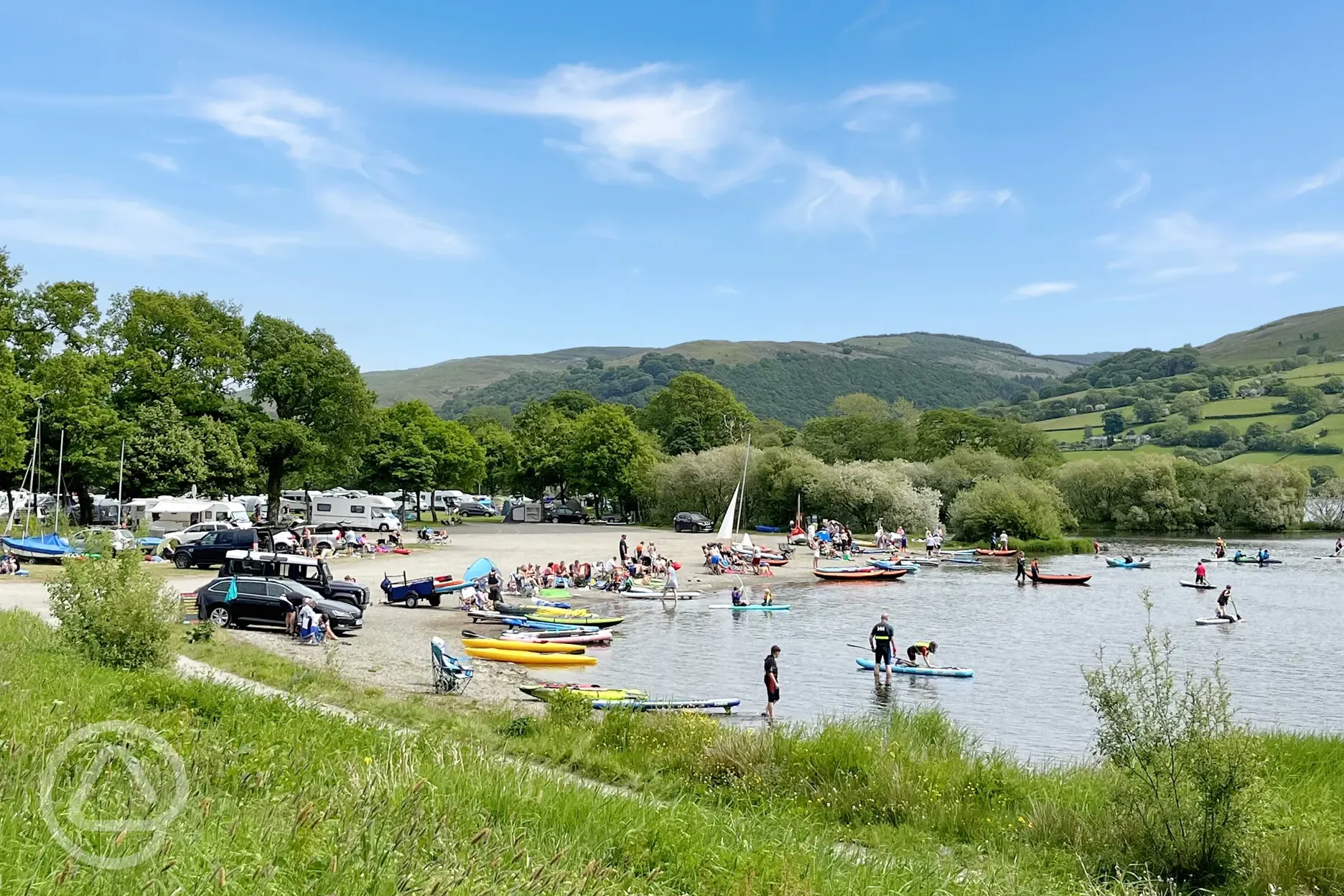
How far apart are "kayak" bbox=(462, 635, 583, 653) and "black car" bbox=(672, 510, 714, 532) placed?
5578cm

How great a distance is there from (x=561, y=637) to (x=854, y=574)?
87.3 feet

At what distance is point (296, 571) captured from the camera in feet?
112

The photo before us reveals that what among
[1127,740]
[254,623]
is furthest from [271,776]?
[254,623]

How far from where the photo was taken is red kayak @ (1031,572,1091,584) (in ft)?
178

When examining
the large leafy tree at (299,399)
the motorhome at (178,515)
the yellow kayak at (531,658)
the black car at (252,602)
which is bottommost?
the yellow kayak at (531,658)

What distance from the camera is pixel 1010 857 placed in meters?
10.7

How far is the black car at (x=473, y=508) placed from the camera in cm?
11331

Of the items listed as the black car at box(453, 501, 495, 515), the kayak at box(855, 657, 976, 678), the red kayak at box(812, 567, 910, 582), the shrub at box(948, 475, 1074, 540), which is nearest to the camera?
the kayak at box(855, 657, 976, 678)

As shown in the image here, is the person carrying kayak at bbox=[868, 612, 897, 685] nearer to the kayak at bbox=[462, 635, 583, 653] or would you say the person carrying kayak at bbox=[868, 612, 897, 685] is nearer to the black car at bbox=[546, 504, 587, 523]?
the kayak at bbox=[462, 635, 583, 653]

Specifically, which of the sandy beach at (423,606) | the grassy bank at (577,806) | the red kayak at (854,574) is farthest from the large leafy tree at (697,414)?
the grassy bank at (577,806)

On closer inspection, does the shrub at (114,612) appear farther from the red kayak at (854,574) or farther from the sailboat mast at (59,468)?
the red kayak at (854,574)

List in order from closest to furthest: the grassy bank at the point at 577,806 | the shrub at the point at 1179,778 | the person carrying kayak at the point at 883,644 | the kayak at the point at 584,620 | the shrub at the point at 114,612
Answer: the grassy bank at the point at 577,806, the shrub at the point at 1179,778, the shrub at the point at 114,612, the person carrying kayak at the point at 883,644, the kayak at the point at 584,620

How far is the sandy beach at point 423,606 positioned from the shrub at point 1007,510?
56.2ft

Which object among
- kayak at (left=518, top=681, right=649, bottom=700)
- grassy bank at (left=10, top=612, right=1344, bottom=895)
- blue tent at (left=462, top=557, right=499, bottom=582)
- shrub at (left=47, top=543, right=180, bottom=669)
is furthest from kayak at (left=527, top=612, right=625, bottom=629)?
shrub at (left=47, top=543, right=180, bottom=669)
